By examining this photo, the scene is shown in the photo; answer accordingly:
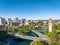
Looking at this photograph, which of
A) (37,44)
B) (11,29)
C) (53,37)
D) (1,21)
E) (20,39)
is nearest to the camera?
(37,44)

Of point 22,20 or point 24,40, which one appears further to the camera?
point 22,20

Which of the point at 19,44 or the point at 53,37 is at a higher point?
the point at 53,37

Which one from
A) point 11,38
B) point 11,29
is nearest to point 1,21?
point 11,29

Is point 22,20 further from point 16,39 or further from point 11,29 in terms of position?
point 16,39

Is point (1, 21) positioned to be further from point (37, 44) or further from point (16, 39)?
point (37, 44)

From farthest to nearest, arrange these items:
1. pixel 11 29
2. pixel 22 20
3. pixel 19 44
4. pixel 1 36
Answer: pixel 22 20 → pixel 11 29 → pixel 1 36 → pixel 19 44

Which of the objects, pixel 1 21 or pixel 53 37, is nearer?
pixel 53 37

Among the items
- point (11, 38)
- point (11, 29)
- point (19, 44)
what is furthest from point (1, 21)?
point (19, 44)

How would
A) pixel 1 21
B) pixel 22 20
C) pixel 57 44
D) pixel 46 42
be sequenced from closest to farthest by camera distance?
pixel 57 44
pixel 46 42
pixel 1 21
pixel 22 20

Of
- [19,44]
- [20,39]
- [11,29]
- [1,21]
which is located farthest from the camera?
[1,21]
